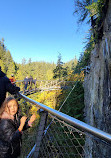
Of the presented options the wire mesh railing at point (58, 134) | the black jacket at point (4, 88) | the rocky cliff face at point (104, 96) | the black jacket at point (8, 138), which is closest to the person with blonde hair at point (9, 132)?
the black jacket at point (8, 138)

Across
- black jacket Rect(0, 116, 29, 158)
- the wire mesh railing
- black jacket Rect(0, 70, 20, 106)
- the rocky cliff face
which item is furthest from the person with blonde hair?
the rocky cliff face

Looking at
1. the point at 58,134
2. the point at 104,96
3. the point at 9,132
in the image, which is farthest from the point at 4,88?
the point at 104,96

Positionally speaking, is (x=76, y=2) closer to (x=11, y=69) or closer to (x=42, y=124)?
(x=42, y=124)

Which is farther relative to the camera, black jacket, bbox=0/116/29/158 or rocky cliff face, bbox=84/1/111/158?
rocky cliff face, bbox=84/1/111/158

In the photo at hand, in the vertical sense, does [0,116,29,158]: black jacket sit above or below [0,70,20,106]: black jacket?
below

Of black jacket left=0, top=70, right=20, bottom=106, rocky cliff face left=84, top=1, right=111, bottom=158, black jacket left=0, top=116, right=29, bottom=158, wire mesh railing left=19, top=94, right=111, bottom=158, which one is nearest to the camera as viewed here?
wire mesh railing left=19, top=94, right=111, bottom=158

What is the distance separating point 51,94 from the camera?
512 inches

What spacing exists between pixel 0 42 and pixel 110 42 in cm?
6102

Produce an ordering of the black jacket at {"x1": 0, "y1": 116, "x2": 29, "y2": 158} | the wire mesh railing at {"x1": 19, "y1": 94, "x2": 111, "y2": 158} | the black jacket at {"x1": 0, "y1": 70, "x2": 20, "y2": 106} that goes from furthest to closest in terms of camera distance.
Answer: the black jacket at {"x1": 0, "y1": 70, "x2": 20, "y2": 106} → the black jacket at {"x1": 0, "y1": 116, "x2": 29, "y2": 158} → the wire mesh railing at {"x1": 19, "y1": 94, "x2": 111, "y2": 158}

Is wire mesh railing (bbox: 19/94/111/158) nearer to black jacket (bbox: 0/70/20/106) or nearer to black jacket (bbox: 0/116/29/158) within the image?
black jacket (bbox: 0/116/29/158)

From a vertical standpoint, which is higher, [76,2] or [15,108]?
[76,2]

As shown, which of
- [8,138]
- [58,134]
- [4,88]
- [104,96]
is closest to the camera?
[8,138]

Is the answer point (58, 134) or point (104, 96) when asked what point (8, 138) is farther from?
point (104, 96)

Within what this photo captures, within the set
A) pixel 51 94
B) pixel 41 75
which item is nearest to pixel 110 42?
pixel 51 94
